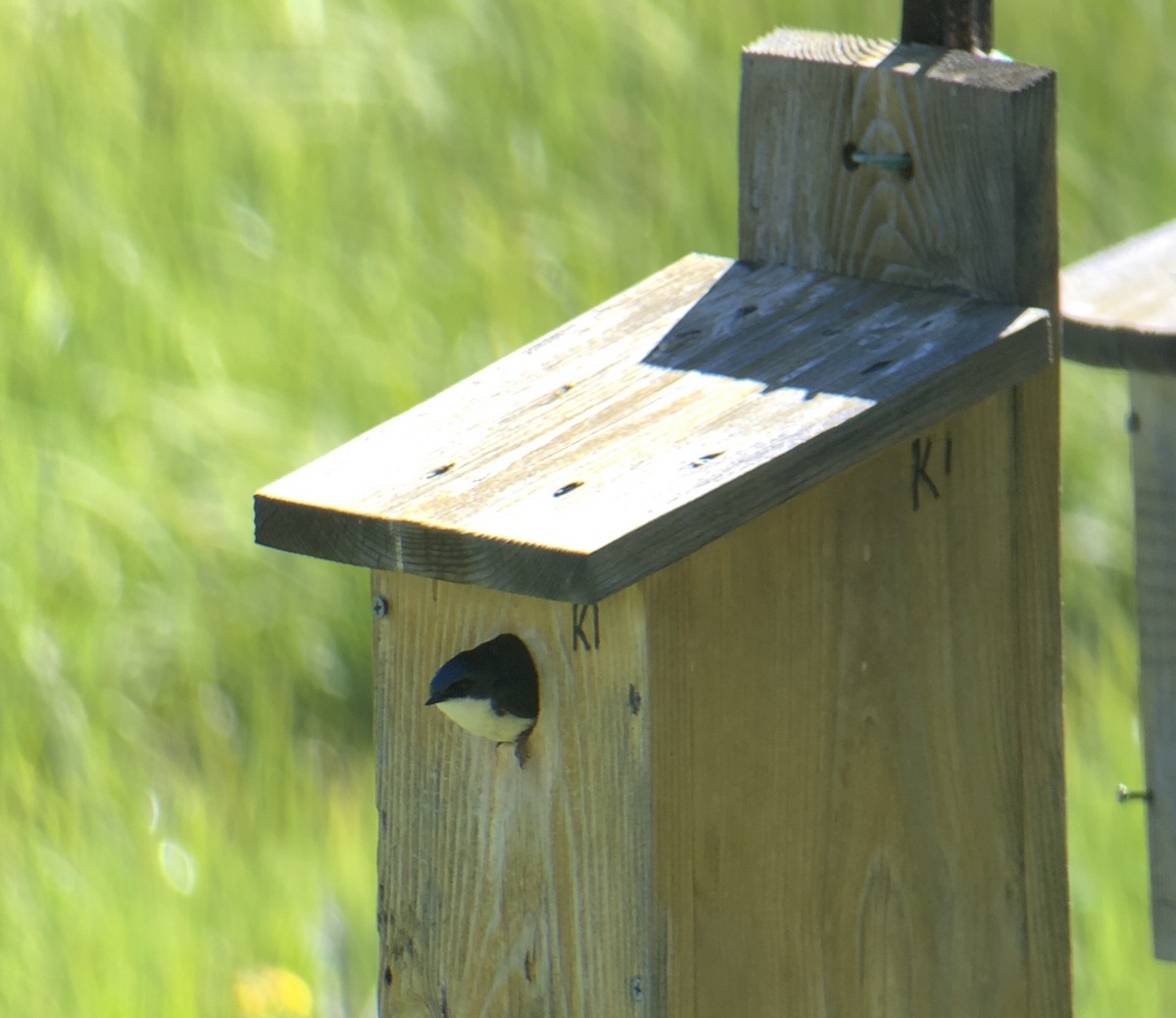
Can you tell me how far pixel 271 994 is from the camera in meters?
2.73

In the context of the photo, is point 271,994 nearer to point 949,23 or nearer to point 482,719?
point 482,719

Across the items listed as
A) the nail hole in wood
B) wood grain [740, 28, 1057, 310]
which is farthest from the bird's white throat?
wood grain [740, 28, 1057, 310]

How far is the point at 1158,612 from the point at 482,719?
804 millimetres

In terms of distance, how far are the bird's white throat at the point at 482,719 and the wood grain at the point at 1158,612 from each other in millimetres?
746

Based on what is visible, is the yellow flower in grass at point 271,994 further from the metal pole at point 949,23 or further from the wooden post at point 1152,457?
the metal pole at point 949,23

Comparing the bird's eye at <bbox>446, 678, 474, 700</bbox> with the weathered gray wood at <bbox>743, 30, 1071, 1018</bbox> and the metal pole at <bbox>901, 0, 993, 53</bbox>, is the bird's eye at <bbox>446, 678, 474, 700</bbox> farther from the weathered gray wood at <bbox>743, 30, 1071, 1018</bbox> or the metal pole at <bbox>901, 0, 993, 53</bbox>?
the metal pole at <bbox>901, 0, 993, 53</bbox>

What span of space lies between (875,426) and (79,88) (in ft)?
11.3

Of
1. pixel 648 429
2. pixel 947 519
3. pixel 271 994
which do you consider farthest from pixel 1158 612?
pixel 271 994

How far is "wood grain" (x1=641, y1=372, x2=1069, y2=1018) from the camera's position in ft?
5.31

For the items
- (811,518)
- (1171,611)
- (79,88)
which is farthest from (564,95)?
(811,518)

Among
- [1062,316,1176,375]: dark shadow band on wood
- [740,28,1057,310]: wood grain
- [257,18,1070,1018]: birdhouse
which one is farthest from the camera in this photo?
[1062,316,1176,375]: dark shadow band on wood

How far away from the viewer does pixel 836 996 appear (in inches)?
68.4

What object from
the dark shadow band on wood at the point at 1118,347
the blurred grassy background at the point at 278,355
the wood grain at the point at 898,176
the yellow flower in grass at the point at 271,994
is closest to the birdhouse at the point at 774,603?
the wood grain at the point at 898,176

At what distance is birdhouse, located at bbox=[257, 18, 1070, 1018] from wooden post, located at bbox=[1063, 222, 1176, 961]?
21 centimetres
